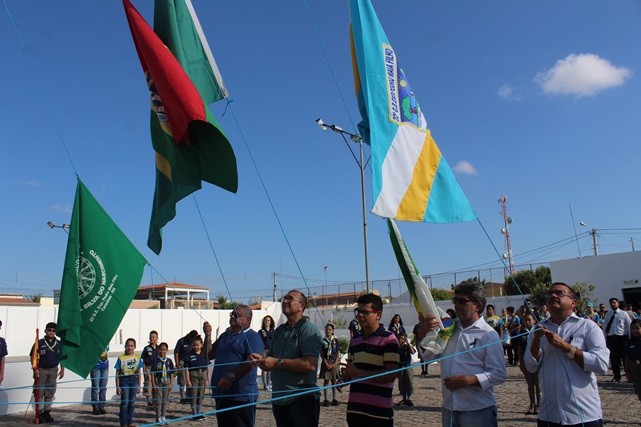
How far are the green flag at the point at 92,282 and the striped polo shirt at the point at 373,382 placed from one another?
8.27 feet

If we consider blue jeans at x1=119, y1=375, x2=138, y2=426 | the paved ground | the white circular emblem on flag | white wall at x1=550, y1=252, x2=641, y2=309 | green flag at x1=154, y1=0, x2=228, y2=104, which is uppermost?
green flag at x1=154, y1=0, x2=228, y2=104

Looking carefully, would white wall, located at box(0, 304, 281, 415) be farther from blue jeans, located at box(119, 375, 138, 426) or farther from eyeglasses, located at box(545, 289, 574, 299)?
eyeglasses, located at box(545, 289, 574, 299)

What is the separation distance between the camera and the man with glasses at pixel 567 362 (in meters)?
3.82

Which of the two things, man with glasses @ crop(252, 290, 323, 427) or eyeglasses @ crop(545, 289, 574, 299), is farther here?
man with glasses @ crop(252, 290, 323, 427)

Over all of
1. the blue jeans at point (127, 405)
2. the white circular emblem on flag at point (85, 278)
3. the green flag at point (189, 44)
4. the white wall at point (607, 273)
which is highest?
the green flag at point (189, 44)

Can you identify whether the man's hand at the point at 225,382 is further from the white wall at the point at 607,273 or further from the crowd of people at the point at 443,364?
the white wall at the point at 607,273

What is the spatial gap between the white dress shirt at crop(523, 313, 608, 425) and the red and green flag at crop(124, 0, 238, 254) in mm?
3060


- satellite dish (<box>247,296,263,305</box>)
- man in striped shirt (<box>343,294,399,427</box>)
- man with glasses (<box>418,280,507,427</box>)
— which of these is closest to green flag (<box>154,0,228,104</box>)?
man in striped shirt (<box>343,294,399,427</box>)

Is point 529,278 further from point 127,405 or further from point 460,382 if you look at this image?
point 460,382

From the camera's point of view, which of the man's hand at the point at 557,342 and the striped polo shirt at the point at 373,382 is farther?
the striped polo shirt at the point at 373,382

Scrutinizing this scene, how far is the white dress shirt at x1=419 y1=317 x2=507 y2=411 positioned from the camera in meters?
3.82

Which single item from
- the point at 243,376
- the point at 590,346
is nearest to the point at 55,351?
the point at 243,376

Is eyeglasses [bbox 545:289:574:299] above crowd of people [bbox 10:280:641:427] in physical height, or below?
above

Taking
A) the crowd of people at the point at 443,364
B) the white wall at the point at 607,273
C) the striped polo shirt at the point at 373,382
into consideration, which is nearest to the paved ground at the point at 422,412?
the crowd of people at the point at 443,364
